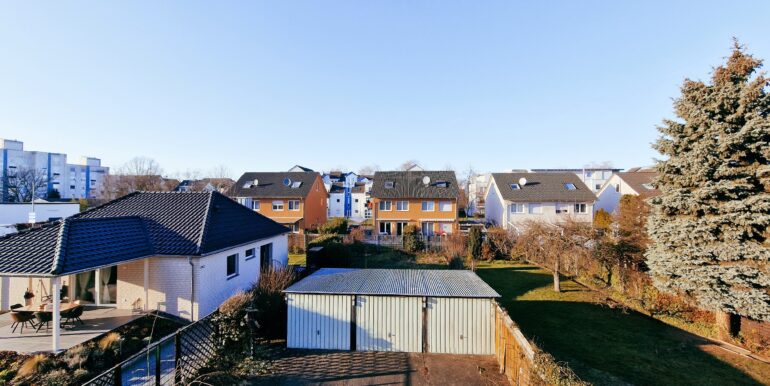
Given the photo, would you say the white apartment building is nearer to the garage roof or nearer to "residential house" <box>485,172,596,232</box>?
the garage roof

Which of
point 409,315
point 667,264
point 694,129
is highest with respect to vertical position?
point 694,129

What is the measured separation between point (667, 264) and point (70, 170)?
112099 mm

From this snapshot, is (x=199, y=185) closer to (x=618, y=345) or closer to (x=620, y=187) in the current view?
(x=618, y=345)

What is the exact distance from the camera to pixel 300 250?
26.3m

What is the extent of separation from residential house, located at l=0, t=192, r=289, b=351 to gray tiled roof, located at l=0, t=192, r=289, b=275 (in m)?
0.03

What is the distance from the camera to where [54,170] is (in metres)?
74.9

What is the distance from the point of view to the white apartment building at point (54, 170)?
6550 centimetres

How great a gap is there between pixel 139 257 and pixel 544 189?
3546 centimetres

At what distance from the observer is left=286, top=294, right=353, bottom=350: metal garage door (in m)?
10.4

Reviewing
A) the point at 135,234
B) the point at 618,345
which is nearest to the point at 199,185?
the point at 135,234

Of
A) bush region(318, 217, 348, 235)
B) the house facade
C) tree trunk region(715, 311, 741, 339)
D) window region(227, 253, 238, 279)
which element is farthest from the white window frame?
window region(227, 253, 238, 279)

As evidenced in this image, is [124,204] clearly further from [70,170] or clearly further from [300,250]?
[70,170]

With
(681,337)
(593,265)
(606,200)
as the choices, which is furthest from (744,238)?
(606,200)

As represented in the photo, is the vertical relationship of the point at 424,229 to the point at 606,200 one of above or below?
below
